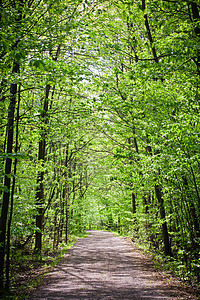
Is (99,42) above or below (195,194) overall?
above

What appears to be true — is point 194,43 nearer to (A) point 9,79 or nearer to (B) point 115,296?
(A) point 9,79

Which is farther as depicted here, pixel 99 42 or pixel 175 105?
pixel 99 42

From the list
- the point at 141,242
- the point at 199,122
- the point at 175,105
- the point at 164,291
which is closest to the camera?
the point at 199,122

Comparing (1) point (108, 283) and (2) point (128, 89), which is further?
(2) point (128, 89)

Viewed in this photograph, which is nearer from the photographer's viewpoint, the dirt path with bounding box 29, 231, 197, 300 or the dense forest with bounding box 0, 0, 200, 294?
Answer: the dense forest with bounding box 0, 0, 200, 294

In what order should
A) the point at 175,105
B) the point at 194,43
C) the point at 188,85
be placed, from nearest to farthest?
the point at 194,43
the point at 175,105
the point at 188,85

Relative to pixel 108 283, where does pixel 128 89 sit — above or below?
above

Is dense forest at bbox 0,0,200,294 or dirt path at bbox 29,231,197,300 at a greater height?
dense forest at bbox 0,0,200,294

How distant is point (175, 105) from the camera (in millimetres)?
6391

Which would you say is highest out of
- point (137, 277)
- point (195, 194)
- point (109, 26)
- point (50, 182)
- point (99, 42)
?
point (109, 26)

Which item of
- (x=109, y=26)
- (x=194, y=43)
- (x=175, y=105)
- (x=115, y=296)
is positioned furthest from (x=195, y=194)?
(x=109, y=26)

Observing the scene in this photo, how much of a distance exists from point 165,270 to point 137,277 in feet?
4.06

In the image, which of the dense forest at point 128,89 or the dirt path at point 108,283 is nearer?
the dense forest at point 128,89

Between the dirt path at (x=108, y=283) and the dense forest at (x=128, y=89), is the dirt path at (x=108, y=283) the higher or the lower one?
the lower one
